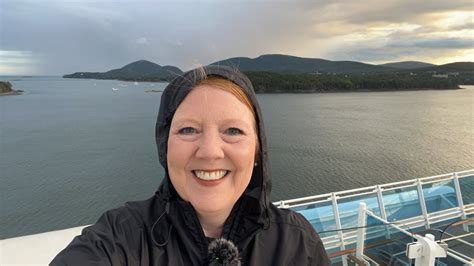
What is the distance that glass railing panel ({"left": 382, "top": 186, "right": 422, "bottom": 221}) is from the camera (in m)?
2.42

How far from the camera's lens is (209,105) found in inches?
26.4

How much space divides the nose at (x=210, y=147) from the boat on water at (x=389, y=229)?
3.49 ft

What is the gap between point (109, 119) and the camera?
2306 centimetres

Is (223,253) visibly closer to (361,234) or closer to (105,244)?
(105,244)

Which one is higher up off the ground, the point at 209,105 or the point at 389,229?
the point at 209,105

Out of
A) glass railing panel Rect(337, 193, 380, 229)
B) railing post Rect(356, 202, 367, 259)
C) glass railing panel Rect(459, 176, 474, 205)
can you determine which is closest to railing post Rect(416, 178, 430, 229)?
glass railing panel Rect(337, 193, 380, 229)

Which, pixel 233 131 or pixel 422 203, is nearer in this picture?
pixel 233 131

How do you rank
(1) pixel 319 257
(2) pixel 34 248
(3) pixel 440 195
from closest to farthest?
(1) pixel 319 257 < (2) pixel 34 248 < (3) pixel 440 195

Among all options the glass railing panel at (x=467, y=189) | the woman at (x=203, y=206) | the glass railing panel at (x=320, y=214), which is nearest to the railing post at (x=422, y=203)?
the glass railing panel at (x=467, y=189)

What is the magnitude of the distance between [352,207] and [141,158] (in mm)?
11376

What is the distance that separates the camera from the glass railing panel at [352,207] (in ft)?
7.41

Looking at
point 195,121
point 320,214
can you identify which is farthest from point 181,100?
point 320,214

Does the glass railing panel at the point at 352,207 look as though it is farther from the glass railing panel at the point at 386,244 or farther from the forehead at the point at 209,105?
the forehead at the point at 209,105

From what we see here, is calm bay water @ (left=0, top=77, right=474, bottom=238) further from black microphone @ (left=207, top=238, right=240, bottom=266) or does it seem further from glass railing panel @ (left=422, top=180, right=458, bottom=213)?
black microphone @ (left=207, top=238, right=240, bottom=266)
